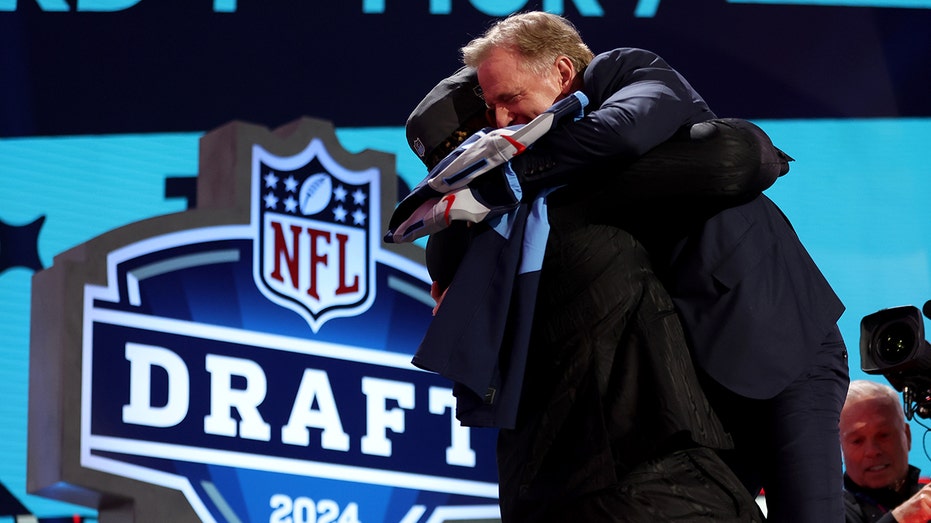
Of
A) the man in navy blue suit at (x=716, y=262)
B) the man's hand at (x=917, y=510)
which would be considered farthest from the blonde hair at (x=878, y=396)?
the man in navy blue suit at (x=716, y=262)

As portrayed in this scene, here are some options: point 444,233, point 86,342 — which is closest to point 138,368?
point 86,342

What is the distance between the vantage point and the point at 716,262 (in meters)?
1.46

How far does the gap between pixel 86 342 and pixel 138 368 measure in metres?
0.19

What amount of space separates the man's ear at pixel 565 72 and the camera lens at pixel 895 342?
2.01 m

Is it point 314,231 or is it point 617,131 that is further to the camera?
point 314,231

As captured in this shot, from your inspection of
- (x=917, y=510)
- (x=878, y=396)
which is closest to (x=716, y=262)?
(x=917, y=510)

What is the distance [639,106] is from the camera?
1390 mm

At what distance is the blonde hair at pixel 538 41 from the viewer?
1.59 m

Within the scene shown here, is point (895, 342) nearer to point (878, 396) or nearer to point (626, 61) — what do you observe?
point (878, 396)

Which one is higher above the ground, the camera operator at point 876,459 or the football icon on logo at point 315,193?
the football icon on logo at point 315,193

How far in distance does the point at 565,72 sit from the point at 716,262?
1.12 ft

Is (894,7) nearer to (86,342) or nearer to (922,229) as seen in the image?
(922,229)

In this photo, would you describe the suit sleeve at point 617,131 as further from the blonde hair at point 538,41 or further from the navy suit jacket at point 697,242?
the blonde hair at point 538,41

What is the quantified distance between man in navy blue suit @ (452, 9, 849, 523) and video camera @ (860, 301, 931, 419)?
1.79m
